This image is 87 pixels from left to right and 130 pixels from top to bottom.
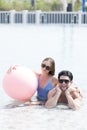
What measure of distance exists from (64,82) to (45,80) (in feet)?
1.30

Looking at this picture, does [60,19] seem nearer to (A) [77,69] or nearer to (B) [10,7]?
(B) [10,7]

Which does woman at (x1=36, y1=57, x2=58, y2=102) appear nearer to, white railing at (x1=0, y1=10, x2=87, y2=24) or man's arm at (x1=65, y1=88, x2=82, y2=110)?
man's arm at (x1=65, y1=88, x2=82, y2=110)

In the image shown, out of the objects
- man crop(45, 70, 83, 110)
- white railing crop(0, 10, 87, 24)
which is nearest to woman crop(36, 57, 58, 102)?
man crop(45, 70, 83, 110)

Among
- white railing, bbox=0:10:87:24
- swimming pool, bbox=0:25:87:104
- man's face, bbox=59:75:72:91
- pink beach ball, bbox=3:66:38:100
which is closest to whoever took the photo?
man's face, bbox=59:75:72:91

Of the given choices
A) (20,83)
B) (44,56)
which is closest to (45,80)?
(20,83)

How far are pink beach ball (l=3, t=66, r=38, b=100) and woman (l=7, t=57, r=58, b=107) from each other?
0.07 metres

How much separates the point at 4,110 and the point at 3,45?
25.6ft

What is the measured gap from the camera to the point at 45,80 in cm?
509

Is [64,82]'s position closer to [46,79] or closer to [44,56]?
[46,79]

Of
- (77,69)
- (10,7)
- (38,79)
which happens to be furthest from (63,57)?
(10,7)

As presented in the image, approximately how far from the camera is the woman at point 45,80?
4.98 metres

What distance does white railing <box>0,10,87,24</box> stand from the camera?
75.7 ft

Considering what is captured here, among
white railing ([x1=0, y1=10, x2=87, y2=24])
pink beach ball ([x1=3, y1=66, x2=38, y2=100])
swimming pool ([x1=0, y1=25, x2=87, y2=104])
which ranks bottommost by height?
swimming pool ([x1=0, y1=25, x2=87, y2=104])

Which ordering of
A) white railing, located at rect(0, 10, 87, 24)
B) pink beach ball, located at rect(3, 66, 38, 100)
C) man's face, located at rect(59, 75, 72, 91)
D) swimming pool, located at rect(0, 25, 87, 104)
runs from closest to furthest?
man's face, located at rect(59, 75, 72, 91)
pink beach ball, located at rect(3, 66, 38, 100)
swimming pool, located at rect(0, 25, 87, 104)
white railing, located at rect(0, 10, 87, 24)
